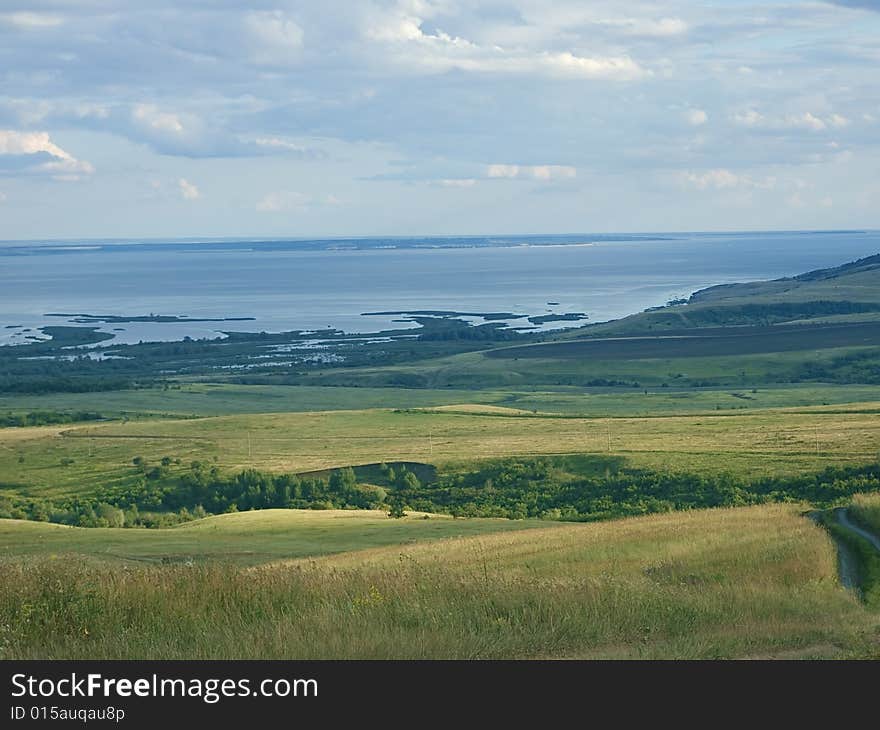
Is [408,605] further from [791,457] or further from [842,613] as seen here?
[791,457]

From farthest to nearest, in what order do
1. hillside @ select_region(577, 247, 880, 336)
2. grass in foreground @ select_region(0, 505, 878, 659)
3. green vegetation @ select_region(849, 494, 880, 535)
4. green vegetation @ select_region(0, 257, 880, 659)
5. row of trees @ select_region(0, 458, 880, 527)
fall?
hillside @ select_region(577, 247, 880, 336), row of trees @ select_region(0, 458, 880, 527), green vegetation @ select_region(849, 494, 880, 535), green vegetation @ select_region(0, 257, 880, 659), grass in foreground @ select_region(0, 505, 878, 659)

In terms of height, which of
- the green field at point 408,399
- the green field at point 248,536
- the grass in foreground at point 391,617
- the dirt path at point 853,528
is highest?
the grass in foreground at point 391,617

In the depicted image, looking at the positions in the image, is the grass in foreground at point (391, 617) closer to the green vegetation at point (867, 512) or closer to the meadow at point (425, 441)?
the green vegetation at point (867, 512)

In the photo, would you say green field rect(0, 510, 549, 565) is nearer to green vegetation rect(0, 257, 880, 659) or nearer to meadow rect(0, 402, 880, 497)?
green vegetation rect(0, 257, 880, 659)

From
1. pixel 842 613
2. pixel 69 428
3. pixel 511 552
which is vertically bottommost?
pixel 69 428

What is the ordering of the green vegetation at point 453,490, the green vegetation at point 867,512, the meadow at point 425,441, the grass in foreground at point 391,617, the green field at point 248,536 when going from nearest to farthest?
1. the grass in foreground at point 391,617
2. the green vegetation at point 453,490
3. the green vegetation at point 867,512
4. the green field at point 248,536
5. the meadow at point 425,441

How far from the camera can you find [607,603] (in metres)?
9.10

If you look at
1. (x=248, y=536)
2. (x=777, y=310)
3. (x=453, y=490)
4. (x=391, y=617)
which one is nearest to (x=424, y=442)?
(x=453, y=490)

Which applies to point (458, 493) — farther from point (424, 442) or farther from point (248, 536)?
point (248, 536)

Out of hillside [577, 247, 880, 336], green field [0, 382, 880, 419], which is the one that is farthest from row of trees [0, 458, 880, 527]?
hillside [577, 247, 880, 336]

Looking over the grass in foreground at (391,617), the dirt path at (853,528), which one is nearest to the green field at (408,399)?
the dirt path at (853,528)

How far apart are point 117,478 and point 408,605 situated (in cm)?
4475

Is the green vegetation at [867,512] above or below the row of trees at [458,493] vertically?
above
